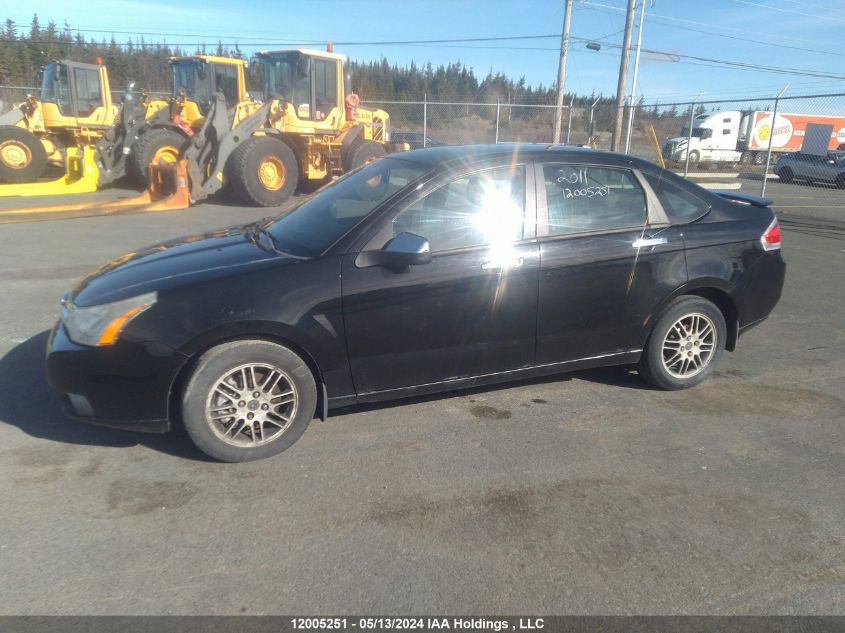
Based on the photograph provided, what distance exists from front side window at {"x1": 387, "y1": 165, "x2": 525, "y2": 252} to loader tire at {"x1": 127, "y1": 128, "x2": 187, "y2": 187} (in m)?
11.9

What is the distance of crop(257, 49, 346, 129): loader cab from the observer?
14.4 m

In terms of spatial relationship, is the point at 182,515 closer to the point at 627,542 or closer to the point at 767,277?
the point at 627,542

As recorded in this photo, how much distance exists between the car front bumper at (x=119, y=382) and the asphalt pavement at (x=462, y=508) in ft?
1.02

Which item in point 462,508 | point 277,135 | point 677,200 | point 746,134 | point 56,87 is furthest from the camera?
point 746,134

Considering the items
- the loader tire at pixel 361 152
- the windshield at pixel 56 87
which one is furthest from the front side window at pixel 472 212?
the windshield at pixel 56 87

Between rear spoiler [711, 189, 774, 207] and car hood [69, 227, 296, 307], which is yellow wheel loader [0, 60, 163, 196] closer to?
car hood [69, 227, 296, 307]

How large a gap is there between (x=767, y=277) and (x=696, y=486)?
2129 mm

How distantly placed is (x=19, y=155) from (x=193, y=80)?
15.3 feet

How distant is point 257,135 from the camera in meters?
13.7

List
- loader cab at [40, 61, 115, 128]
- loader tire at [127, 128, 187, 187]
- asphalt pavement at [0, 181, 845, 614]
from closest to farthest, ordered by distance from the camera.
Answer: asphalt pavement at [0, 181, 845, 614] → loader tire at [127, 128, 187, 187] → loader cab at [40, 61, 115, 128]

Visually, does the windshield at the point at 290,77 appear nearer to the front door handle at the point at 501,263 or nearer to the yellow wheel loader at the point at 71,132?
the yellow wheel loader at the point at 71,132

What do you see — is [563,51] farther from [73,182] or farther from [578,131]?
[73,182]

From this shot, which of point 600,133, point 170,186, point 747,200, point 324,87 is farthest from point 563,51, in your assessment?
point 747,200

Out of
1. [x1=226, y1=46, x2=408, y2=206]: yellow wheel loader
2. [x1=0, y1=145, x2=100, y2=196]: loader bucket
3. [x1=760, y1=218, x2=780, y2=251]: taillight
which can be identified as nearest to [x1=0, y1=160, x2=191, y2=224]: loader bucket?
[x1=226, y1=46, x2=408, y2=206]: yellow wheel loader
